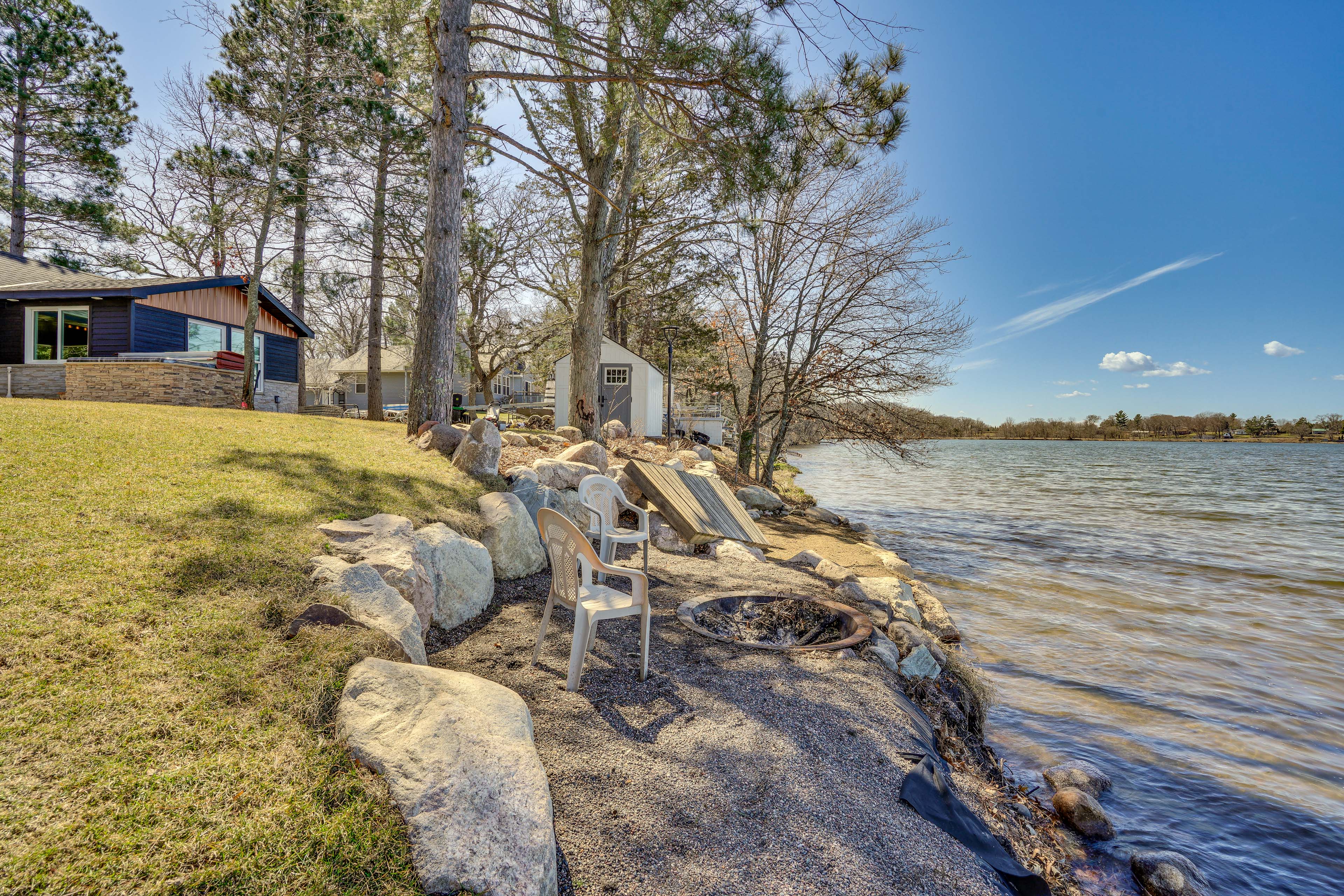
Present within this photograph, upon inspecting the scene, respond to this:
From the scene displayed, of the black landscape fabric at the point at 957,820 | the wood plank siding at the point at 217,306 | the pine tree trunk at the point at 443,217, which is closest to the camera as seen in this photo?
the black landscape fabric at the point at 957,820

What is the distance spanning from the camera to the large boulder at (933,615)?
5895 millimetres

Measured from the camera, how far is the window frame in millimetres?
14539

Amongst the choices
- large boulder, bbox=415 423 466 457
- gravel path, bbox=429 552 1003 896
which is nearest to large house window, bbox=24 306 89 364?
large boulder, bbox=415 423 466 457

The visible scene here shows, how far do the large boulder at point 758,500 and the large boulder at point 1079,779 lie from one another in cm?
753

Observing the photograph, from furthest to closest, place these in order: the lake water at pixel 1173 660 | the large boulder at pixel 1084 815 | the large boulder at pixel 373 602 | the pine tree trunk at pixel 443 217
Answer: the pine tree trunk at pixel 443 217 < the lake water at pixel 1173 660 < the large boulder at pixel 1084 815 < the large boulder at pixel 373 602

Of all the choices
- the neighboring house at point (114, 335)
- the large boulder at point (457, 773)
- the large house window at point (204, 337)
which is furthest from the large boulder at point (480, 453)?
the large house window at point (204, 337)

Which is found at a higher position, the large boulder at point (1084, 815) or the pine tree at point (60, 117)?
the pine tree at point (60, 117)

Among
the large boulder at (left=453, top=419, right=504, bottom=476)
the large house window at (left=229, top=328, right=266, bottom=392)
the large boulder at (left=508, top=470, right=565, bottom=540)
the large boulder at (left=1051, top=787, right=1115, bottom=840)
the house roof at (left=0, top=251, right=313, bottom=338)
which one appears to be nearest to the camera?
the large boulder at (left=1051, top=787, right=1115, bottom=840)

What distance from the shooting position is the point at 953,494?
Answer: 70.9 feet

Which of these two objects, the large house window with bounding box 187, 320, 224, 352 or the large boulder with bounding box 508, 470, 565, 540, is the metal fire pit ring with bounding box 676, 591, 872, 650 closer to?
the large boulder with bounding box 508, 470, 565, 540

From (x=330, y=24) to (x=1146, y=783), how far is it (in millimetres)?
15582

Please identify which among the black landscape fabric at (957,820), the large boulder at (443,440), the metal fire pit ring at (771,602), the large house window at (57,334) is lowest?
the black landscape fabric at (957,820)

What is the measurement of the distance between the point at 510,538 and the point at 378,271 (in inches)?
524

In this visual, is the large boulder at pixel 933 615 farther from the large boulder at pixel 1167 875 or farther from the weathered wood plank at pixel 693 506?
the large boulder at pixel 1167 875
